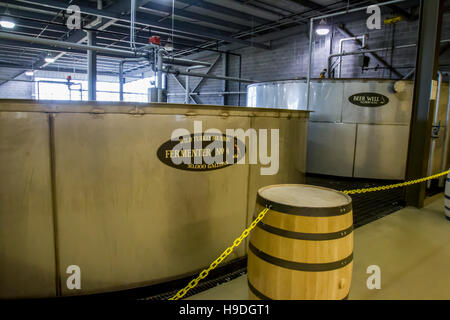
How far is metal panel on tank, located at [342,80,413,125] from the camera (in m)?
5.38

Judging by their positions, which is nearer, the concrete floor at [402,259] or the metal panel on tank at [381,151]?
the concrete floor at [402,259]

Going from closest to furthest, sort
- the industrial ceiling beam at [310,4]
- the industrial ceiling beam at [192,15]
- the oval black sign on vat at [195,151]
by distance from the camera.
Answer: the oval black sign on vat at [195,151], the industrial ceiling beam at [310,4], the industrial ceiling beam at [192,15]

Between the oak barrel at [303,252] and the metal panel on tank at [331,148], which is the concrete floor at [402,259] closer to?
the oak barrel at [303,252]

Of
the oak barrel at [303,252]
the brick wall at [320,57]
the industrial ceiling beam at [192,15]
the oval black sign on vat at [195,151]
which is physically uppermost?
the industrial ceiling beam at [192,15]

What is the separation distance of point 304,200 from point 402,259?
1.62 metres

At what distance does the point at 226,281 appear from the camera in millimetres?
2234

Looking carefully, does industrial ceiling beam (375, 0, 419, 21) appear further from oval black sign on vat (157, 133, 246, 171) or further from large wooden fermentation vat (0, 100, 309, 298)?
oval black sign on vat (157, 133, 246, 171)

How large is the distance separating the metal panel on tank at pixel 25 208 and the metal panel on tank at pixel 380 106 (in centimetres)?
514

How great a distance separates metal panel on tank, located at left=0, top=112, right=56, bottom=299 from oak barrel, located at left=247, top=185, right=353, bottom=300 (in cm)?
129

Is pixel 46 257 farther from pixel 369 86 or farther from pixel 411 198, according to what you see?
pixel 369 86

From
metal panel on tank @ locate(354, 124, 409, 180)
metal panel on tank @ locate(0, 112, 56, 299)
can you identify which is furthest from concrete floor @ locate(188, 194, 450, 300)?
metal panel on tank @ locate(354, 124, 409, 180)

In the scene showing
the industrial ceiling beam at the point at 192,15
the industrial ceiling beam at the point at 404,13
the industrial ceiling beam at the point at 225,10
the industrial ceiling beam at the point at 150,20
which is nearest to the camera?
the industrial ceiling beam at the point at 404,13

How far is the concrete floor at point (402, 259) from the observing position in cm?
208

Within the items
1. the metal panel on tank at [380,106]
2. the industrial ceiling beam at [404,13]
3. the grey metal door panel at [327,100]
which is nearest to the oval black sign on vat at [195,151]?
the grey metal door panel at [327,100]
